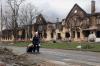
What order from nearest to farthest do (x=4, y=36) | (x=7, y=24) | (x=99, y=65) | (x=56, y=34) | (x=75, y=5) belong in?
(x=99, y=65)
(x=75, y=5)
(x=56, y=34)
(x=7, y=24)
(x=4, y=36)

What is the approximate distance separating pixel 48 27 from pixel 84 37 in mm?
22669

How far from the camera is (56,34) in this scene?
10625 cm

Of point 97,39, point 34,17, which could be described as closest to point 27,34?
point 34,17

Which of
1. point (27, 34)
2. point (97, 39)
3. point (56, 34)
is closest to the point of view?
point (97, 39)

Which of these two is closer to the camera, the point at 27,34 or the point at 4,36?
the point at 27,34

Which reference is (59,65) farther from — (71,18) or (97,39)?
(71,18)

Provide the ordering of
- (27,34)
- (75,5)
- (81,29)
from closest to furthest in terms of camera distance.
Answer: (81,29) → (75,5) → (27,34)

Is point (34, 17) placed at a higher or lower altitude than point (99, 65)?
higher

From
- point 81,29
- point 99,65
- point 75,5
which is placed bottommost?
point 99,65

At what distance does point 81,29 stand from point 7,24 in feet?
102

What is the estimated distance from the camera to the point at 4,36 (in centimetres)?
14688

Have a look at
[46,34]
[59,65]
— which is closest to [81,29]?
[46,34]

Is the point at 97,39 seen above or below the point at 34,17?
below

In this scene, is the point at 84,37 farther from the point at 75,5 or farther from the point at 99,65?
the point at 99,65
